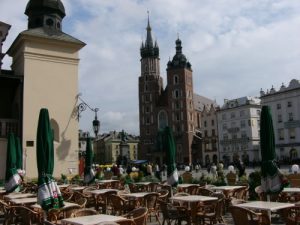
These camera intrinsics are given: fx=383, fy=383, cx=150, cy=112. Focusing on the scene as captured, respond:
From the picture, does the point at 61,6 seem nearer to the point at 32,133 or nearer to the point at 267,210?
the point at 32,133

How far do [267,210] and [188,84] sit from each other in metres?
82.8

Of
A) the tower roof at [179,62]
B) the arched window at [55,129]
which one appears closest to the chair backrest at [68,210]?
the arched window at [55,129]

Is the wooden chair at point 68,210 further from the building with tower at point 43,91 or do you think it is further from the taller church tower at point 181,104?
the taller church tower at point 181,104

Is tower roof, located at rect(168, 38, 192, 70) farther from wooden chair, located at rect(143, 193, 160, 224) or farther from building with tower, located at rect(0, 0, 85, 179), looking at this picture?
wooden chair, located at rect(143, 193, 160, 224)

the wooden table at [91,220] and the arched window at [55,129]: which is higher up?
the arched window at [55,129]

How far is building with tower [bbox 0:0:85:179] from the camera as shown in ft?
79.5

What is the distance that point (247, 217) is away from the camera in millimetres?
7109

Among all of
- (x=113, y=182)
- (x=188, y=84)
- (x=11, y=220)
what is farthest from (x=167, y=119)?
(x=11, y=220)

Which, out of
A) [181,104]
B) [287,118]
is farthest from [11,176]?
[181,104]

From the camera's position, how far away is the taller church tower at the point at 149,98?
90.6 m

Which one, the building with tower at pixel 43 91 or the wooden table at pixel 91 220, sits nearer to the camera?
the wooden table at pixel 91 220

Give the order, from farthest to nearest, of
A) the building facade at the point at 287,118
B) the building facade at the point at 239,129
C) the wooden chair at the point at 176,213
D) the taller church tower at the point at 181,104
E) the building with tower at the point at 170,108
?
the building with tower at the point at 170,108
the taller church tower at the point at 181,104
the building facade at the point at 239,129
the building facade at the point at 287,118
the wooden chair at the point at 176,213

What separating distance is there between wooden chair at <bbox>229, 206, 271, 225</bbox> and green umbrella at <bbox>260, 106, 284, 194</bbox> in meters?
1.94

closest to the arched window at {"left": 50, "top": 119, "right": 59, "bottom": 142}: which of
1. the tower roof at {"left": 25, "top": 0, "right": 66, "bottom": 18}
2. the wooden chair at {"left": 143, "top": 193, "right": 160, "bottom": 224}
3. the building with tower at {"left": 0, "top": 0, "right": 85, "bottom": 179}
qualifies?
the building with tower at {"left": 0, "top": 0, "right": 85, "bottom": 179}
